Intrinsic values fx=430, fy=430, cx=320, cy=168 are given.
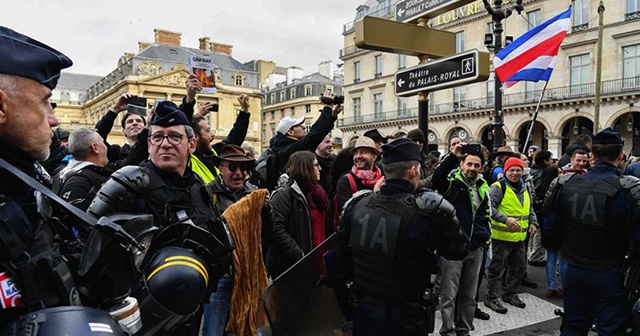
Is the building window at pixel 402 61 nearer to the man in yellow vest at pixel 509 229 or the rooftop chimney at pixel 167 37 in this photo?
the man in yellow vest at pixel 509 229

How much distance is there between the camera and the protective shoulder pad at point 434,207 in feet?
9.48

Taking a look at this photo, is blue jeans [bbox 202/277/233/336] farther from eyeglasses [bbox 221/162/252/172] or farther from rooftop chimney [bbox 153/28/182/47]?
rooftop chimney [bbox 153/28/182/47]

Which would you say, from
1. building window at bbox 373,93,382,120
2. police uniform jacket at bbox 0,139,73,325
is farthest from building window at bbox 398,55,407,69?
police uniform jacket at bbox 0,139,73,325

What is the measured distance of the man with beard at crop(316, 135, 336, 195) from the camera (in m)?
5.37

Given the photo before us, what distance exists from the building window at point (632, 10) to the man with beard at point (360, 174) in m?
30.0

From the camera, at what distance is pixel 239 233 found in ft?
11.2

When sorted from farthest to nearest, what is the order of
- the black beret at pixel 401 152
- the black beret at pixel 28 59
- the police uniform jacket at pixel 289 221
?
1. the police uniform jacket at pixel 289 221
2. the black beret at pixel 401 152
3. the black beret at pixel 28 59

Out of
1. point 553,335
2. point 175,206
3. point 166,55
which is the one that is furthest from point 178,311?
point 166,55

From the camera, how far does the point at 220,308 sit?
367 centimetres

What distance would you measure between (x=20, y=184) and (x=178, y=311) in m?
0.73

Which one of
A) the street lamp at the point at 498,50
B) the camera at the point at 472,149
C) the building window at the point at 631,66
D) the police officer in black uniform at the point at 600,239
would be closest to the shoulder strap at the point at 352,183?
the camera at the point at 472,149

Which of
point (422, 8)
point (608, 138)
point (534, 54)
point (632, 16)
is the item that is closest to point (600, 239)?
point (608, 138)

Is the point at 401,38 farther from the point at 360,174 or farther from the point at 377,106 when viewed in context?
the point at 377,106

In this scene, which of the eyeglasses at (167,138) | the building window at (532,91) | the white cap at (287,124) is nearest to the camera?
the eyeglasses at (167,138)
